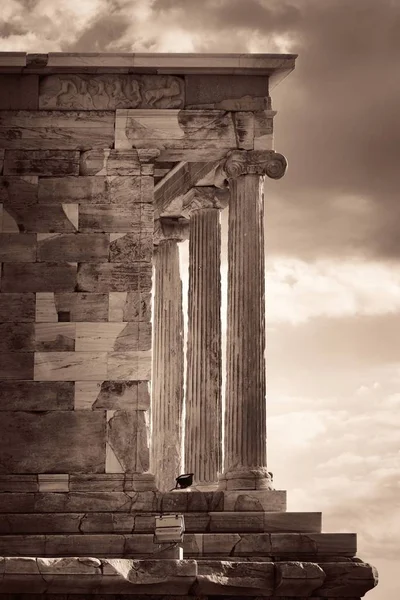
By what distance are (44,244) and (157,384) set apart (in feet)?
30.3

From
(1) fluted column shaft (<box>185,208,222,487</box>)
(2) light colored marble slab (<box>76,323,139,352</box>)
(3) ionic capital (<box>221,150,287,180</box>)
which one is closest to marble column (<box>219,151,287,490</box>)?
(3) ionic capital (<box>221,150,287,180</box>)

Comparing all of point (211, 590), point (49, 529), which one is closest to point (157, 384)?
point (49, 529)

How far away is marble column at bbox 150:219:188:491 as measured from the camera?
52.8m

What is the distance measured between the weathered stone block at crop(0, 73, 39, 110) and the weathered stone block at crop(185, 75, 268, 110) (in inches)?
153

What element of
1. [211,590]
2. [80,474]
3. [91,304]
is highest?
[91,304]

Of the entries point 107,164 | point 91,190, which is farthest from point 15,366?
point 107,164

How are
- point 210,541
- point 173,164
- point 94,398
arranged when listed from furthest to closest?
1. point 173,164
2. point 94,398
3. point 210,541

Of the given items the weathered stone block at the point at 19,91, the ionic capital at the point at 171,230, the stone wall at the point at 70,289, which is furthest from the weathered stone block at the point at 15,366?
the ionic capital at the point at 171,230

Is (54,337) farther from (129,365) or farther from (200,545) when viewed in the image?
(200,545)

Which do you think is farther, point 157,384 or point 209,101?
point 157,384

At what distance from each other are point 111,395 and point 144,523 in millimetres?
3533

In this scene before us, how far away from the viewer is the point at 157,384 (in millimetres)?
53500

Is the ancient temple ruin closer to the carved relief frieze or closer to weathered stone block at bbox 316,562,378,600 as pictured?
the carved relief frieze

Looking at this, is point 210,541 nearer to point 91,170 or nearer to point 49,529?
point 49,529
